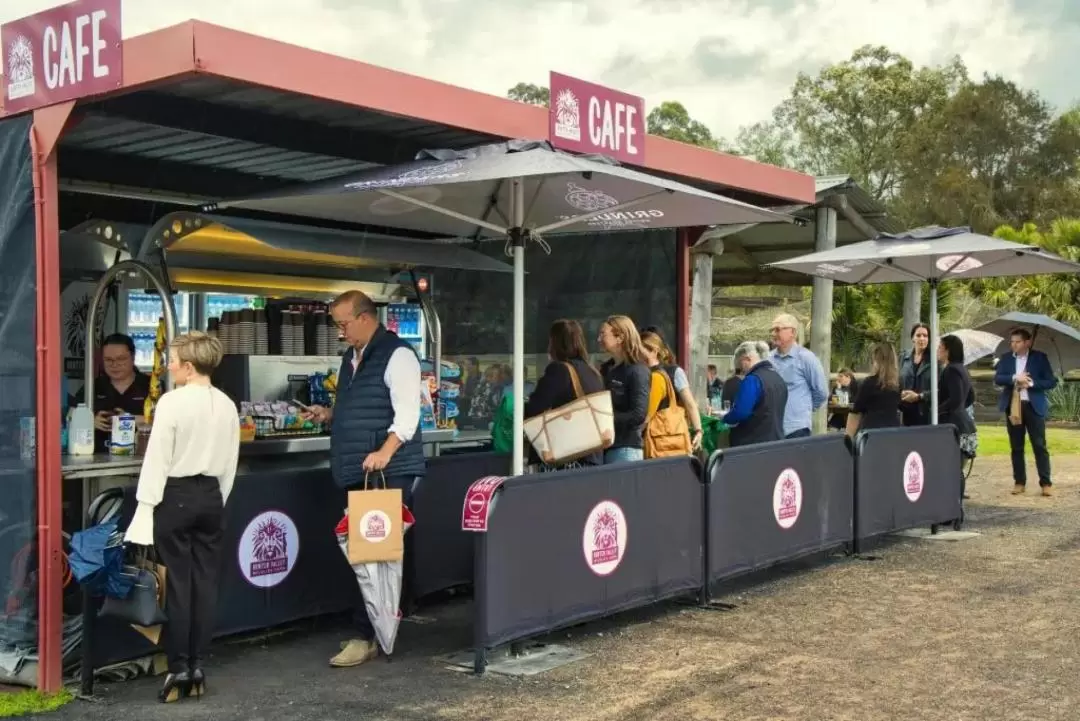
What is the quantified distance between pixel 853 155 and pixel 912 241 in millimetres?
45142

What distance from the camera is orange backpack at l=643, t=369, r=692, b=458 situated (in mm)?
7711

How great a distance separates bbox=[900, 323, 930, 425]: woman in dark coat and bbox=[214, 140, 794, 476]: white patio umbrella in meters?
4.97

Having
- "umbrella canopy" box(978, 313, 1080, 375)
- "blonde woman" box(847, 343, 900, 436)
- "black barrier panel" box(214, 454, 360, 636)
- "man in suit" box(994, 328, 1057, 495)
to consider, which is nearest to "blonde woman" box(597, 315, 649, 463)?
"black barrier panel" box(214, 454, 360, 636)

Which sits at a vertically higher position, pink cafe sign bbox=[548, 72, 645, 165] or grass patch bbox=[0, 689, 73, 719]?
pink cafe sign bbox=[548, 72, 645, 165]

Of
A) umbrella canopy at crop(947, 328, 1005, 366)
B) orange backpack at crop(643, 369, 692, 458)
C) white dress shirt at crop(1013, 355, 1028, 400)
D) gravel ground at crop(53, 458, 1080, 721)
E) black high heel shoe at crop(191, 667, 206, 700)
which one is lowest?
gravel ground at crop(53, 458, 1080, 721)

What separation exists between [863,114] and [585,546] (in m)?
49.9

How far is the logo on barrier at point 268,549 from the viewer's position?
6.25 meters

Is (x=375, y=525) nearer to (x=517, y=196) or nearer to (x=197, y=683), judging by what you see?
(x=197, y=683)

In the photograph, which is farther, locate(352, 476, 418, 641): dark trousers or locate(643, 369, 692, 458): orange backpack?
locate(643, 369, 692, 458): orange backpack

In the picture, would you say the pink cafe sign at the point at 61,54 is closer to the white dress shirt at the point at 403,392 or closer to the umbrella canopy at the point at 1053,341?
the white dress shirt at the point at 403,392

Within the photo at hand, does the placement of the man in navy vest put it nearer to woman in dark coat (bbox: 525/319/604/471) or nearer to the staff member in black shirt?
woman in dark coat (bbox: 525/319/604/471)

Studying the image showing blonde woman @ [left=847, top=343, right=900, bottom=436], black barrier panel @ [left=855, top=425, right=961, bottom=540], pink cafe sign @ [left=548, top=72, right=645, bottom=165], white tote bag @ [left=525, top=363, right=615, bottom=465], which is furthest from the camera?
blonde woman @ [left=847, top=343, right=900, bottom=436]

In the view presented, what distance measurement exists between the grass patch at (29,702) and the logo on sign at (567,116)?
4.21m

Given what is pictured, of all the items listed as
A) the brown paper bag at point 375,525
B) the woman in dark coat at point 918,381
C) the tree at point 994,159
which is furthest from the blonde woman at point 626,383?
the tree at point 994,159
